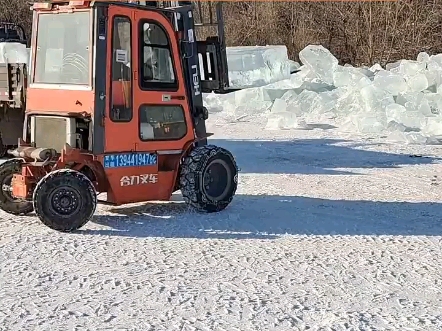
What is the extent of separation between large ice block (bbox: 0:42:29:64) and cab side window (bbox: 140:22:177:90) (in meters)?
12.6

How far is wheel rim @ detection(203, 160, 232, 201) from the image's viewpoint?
7445 mm

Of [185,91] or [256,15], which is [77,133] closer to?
[185,91]

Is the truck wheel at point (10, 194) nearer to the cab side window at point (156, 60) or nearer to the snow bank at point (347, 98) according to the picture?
the cab side window at point (156, 60)

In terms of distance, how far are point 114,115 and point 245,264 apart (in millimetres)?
2060

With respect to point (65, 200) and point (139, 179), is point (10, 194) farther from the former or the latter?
point (139, 179)

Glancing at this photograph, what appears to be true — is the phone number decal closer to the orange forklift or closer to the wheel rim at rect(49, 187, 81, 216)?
the orange forklift

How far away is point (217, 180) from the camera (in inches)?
298

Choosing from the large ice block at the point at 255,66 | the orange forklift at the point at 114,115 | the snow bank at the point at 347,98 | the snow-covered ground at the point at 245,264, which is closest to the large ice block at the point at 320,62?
the snow bank at the point at 347,98

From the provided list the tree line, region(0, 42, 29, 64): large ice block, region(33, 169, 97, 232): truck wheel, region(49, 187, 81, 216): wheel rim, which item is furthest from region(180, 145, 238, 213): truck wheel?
the tree line

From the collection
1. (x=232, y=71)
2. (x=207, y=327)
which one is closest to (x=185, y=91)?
(x=207, y=327)

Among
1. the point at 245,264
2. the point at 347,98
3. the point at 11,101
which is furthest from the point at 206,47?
the point at 347,98

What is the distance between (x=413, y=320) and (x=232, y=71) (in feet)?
50.5

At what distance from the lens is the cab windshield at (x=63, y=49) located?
685 centimetres

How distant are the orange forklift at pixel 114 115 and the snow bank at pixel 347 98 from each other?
6.49m
